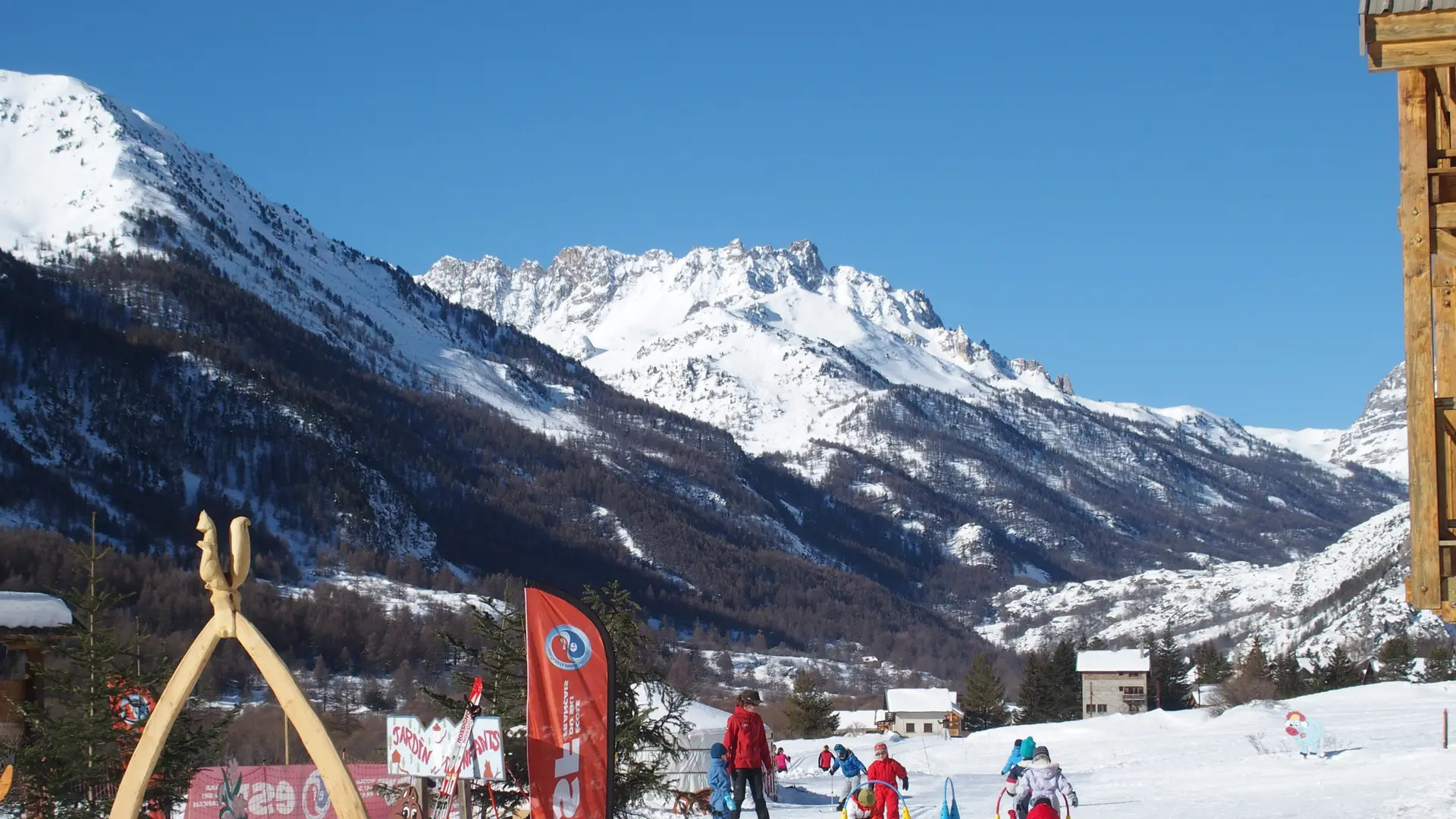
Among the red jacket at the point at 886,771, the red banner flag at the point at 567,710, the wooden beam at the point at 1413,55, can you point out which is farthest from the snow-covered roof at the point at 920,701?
the wooden beam at the point at 1413,55

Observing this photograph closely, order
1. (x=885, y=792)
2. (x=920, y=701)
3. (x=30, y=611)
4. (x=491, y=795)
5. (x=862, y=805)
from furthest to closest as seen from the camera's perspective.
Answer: (x=920, y=701)
(x=30, y=611)
(x=491, y=795)
(x=885, y=792)
(x=862, y=805)

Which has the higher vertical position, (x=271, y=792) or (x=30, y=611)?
(x=30, y=611)

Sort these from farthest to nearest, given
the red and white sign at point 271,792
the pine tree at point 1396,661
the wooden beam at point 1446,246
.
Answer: the pine tree at point 1396,661, the red and white sign at point 271,792, the wooden beam at point 1446,246

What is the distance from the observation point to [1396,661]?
97.8 meters

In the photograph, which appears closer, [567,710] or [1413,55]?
[1413,55]

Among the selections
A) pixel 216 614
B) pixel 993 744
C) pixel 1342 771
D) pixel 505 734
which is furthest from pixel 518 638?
pixel 993 744

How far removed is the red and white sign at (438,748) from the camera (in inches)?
589

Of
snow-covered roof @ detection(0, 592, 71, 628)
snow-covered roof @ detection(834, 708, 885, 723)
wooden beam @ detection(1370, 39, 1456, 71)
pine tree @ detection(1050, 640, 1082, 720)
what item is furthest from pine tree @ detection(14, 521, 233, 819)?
pine tree @ detection(1050, 640, 1082, 720)

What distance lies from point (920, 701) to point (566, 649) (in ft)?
337

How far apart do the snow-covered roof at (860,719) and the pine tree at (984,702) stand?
7.22 meters

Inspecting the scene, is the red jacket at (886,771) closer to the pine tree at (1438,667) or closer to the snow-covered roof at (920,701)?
the pine tree at (1438,667)

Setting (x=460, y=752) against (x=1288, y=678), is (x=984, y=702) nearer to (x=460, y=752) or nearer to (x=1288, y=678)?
(x=1288, y=678)

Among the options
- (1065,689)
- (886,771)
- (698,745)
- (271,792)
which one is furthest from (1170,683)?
(271,792)

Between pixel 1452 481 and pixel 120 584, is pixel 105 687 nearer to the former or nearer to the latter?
pixel 1452 481
